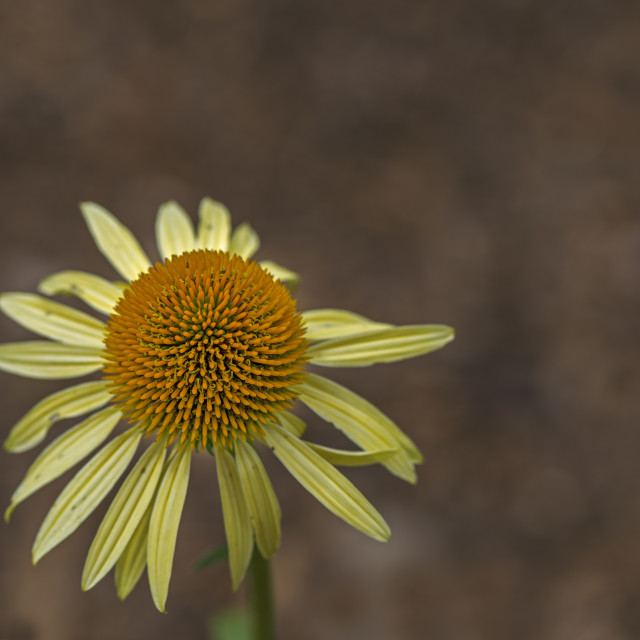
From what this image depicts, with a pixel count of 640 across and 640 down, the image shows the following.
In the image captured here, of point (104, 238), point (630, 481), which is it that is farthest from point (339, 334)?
point (630, 481)

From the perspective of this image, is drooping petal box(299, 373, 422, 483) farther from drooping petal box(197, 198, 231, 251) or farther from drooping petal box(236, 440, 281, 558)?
drooping petal box(197, 198, 231, 251)

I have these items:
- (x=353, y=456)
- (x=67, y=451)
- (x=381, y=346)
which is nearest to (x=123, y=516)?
(x=67, y=451)

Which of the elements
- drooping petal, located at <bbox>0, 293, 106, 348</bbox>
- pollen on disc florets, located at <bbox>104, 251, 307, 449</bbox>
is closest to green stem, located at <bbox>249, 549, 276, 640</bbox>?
pollen on disc florets, located at <bbox>104, 251, 307, 449</bbox>

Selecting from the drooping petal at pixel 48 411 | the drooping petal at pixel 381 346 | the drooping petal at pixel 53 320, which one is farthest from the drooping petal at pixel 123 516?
the drooping petal at pixel 381 346

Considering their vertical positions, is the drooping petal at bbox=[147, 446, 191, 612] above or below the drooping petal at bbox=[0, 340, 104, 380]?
below

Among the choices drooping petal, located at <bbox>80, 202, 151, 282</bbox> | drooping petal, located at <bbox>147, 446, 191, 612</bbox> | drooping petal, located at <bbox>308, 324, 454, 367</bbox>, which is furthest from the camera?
drooping petal, located at <bbox>80, 202, 151, 282</bbox>

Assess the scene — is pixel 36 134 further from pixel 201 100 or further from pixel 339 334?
pixel 339 334

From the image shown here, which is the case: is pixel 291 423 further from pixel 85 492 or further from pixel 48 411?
pixel 48 411
